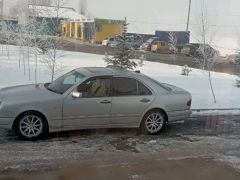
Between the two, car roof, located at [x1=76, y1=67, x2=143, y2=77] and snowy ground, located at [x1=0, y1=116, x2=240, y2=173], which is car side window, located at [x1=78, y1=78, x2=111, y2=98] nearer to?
car roof, located at [x1=76, y1=67, x2=143, y2=77]

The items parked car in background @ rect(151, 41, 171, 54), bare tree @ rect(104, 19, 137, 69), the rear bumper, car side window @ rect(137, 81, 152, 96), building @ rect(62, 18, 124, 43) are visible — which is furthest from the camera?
building @ rect(62, 18, 124, 43)

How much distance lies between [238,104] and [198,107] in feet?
→ 6.10

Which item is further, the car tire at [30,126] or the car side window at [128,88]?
the car side window at [128,88]

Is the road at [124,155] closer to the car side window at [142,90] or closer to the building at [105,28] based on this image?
the car side window at [142,90]

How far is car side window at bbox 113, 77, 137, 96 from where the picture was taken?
8.60 meters

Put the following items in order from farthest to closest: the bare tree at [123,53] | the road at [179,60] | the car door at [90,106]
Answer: the road at [179,60] < the bare tree at [123,53] < the car door at [90,106]

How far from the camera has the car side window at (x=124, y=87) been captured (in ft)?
28.2

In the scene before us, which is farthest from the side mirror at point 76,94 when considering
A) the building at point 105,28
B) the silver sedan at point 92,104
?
the building at point 105,28

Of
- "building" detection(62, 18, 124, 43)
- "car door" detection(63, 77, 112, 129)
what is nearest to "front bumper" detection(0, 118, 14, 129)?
"car door" detection(63, 77, 112, 129)

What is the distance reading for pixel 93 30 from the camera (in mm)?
68312

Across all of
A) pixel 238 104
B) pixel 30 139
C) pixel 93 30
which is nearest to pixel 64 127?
pixel 30 139

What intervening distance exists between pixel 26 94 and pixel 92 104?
4.28 feet

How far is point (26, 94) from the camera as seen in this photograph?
8.08 m

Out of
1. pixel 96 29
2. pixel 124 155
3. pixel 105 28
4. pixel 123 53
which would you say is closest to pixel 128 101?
pixel 124 155
